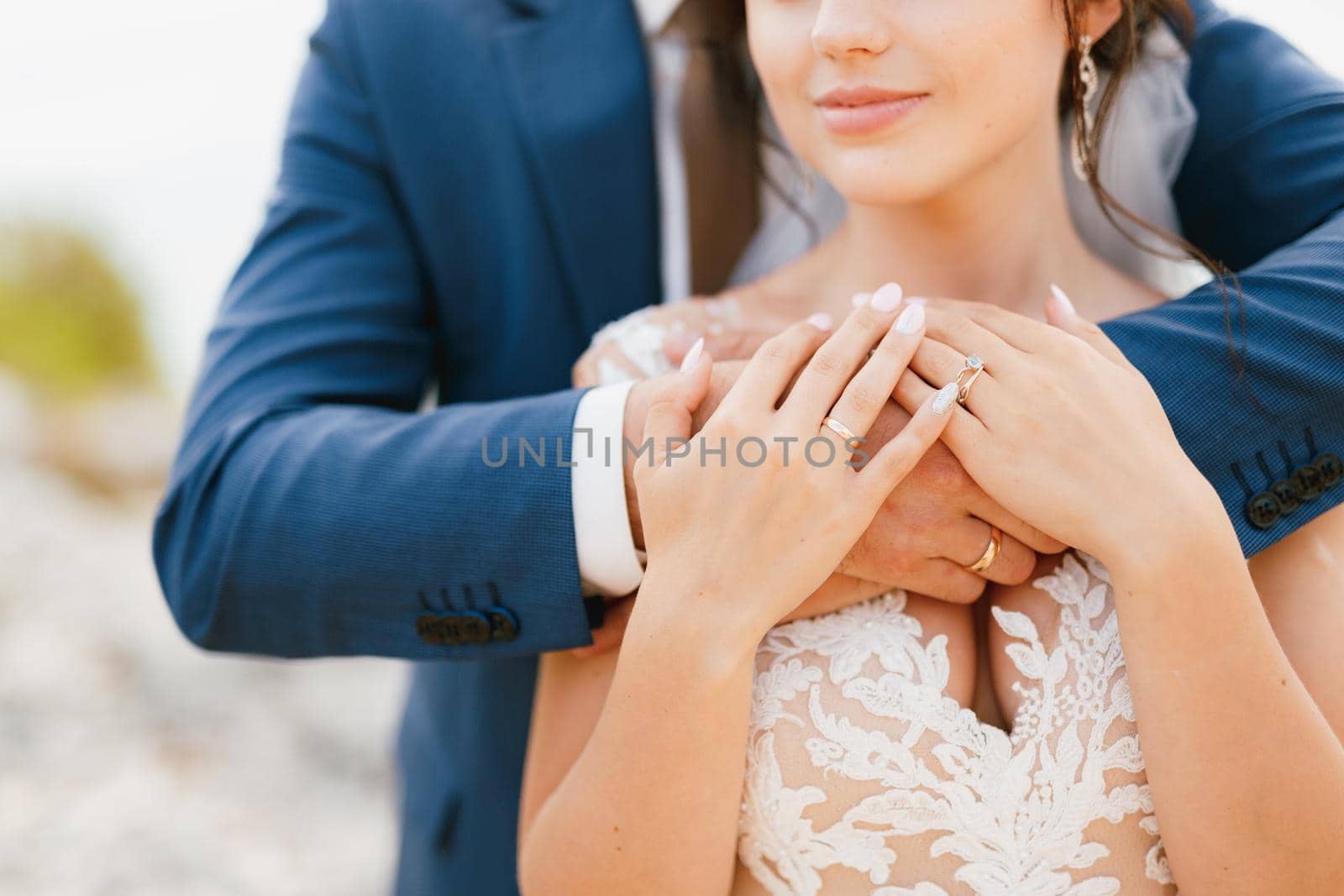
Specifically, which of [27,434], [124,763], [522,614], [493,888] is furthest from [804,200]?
[27,434]

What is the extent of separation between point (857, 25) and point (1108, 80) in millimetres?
615

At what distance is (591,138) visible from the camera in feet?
6.40

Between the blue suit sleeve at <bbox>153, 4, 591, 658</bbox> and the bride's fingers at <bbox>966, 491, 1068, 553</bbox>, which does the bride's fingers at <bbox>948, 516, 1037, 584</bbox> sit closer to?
the bride's fingers at <bbox>966, 491, 1068, 553</bbox>

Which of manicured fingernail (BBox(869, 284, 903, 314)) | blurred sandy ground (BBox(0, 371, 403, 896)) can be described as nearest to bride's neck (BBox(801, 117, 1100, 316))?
manicured fingernail (BBox(869, 284, 903, 314))

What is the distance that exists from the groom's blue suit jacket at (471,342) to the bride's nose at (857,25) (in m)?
0.48

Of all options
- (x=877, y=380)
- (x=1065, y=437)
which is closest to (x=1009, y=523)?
(x=1065, y=437)

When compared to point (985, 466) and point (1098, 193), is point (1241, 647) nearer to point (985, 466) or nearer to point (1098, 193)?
point (985, 466)

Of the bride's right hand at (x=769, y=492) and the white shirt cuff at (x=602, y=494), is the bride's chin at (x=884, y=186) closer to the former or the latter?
the bride's right hand at (x=769, y=492)

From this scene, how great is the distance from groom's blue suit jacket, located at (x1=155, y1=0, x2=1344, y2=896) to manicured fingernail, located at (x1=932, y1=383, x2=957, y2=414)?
0.90ft

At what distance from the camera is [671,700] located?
1.34 m

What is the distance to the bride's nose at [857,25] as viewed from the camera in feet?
4.90

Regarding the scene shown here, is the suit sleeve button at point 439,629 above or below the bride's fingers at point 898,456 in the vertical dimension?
below

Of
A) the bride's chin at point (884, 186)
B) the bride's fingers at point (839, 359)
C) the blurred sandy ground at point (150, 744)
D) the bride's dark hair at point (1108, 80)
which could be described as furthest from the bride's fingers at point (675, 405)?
the blurred sandy ground at point (150, 744)

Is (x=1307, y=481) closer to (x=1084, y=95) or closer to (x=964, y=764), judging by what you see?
(x=964, y=764)
